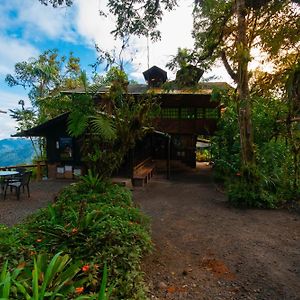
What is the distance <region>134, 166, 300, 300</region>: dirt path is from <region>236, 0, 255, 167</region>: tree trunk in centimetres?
200

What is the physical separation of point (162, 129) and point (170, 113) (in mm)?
1285

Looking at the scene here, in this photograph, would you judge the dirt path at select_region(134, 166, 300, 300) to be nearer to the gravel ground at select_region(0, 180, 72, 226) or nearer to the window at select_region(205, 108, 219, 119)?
the gravel ground at select_region(0, 180, 72, 226)

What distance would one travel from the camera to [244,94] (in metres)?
8.62

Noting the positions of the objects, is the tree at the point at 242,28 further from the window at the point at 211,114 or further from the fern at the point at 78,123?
the window at the point at 211,114

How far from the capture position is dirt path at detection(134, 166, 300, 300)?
3.77 m

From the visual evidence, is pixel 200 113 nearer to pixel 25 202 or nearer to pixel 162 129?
pixel 162 129

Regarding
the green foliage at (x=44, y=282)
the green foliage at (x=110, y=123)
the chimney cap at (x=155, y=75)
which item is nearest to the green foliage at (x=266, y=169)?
the green foliage at (x=110, y=123)

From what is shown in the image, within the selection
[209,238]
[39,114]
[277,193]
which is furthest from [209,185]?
[39,114]

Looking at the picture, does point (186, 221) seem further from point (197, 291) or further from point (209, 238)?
point (197, 291)

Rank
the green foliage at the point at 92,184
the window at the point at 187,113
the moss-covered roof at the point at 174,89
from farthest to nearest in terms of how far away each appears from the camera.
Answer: the window at the point at 187,113, the moss-covered roof at the point at 174,89, the green foliage at the point at 92,184

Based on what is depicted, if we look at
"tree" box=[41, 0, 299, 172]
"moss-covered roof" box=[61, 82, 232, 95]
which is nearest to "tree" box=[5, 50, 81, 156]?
"moss-covered roof" box=[61, 82, 232, 95]

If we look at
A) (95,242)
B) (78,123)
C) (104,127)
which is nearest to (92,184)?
(104,127)

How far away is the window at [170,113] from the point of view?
18125 mm

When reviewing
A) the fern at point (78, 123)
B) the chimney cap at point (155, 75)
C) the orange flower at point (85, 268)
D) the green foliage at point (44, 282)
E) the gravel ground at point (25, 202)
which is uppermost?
the chimney cap at point (155, 75)
